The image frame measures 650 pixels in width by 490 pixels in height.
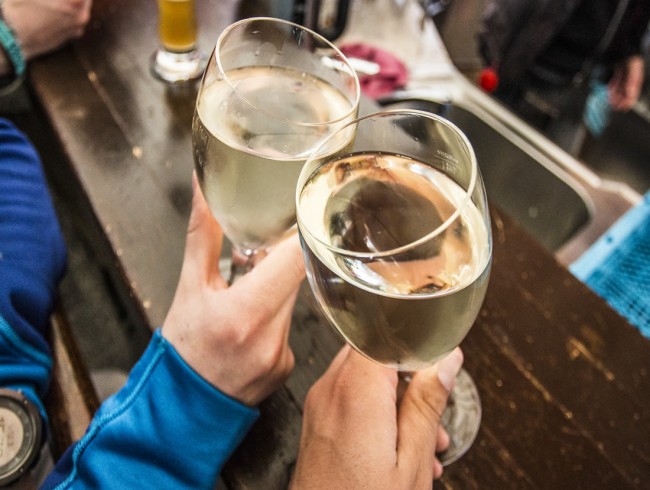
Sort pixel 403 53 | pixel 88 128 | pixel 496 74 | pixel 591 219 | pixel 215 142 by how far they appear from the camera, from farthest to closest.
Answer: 1. pixel 496 74
2. pixel 403 53
3. pixel 591 219
4. pixel 88 128
5. pixel 215 142

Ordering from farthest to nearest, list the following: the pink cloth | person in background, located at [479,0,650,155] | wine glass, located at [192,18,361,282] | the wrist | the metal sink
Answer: person in background, located at [479,0,650,155], the pink cloth, the metal sink, the wrist, wine glass, located at [192,18,361,282]

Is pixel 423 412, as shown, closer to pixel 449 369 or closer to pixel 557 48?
pixel 449 369

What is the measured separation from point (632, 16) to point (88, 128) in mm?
1897

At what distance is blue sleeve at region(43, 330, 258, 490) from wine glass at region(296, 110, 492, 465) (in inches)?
6.3

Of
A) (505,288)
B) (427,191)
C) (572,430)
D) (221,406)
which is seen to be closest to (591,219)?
(505,288)

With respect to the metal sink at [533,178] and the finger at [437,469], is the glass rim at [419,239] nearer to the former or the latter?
the finger at [437,469]

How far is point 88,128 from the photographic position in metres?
0.90

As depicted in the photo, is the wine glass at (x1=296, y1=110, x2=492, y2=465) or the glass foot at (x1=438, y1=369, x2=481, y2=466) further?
the glass foot at (x1=438, y1=369, x2=481, y2=466)

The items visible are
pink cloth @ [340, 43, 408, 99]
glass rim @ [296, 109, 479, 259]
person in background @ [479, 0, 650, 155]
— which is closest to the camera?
glass rim @ [296, 109, 479, 259]

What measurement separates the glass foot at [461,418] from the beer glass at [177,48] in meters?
0.68

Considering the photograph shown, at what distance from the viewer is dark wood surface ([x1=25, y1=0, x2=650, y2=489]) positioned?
64 cm

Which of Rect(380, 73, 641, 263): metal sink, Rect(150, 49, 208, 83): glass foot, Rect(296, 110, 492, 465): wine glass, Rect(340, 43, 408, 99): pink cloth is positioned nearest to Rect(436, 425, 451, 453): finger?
Rect(296, 110, 492, 465): wine glass

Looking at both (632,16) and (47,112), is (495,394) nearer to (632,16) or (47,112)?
(47,112)

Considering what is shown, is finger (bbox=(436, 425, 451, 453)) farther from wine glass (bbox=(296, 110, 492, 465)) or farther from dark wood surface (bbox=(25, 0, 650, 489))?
wine glass (bbox=(296, 110, 492, 465))
